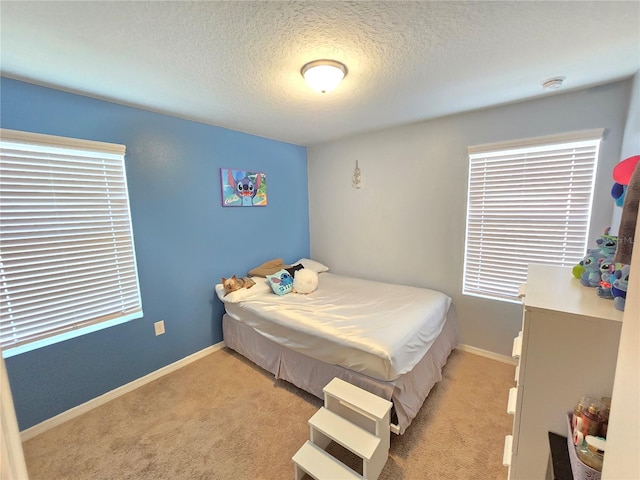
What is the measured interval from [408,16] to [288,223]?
2.49 metres

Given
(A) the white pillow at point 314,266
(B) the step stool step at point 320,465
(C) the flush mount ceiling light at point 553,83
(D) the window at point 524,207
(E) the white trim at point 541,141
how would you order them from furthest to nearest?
(A) the white pillow at point 314,266 → (D) the window at point 524,207 → (E) the white trim at point 541,141 → (C) the flush mount ceiling light at point 553,83 → (B) the step stool step at point 320,465

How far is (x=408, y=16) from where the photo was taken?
45.7 inches

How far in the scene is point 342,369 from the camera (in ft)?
5.97

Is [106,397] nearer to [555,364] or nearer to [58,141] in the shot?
[58,141]

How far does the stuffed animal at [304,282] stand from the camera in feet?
8.69

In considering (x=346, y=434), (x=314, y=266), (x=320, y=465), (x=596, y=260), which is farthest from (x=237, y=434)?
(x=596, y=260)

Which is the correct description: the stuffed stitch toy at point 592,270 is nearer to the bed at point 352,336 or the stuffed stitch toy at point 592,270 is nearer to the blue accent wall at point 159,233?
A: the bed at point 352,336

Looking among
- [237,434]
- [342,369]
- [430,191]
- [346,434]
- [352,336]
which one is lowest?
[237,434]

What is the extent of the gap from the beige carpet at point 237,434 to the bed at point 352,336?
16 centimetres

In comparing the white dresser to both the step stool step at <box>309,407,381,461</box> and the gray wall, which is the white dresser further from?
the gray wall

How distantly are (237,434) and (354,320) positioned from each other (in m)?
1.07

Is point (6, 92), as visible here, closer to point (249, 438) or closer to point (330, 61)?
point (330, 61)

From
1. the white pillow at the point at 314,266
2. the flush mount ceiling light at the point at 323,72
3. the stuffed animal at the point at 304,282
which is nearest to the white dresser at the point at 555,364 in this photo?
the flush mount ceiling light at the point at 323,72

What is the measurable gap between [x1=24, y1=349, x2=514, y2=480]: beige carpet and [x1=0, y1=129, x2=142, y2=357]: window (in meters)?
0.66
